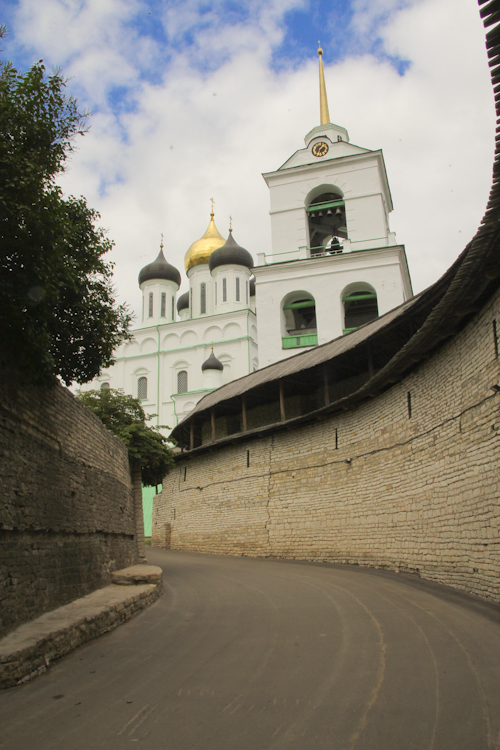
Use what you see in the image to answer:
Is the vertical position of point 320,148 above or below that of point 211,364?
above

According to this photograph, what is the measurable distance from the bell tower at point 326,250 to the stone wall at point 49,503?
15871 millimetres

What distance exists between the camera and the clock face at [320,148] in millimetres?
28547

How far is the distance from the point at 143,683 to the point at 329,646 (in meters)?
1.68

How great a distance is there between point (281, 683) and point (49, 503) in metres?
4.06

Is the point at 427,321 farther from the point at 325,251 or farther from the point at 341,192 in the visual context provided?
the point at 325,251

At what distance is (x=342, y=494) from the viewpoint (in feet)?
43.5

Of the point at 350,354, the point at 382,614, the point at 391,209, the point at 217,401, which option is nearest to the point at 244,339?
the point at 391,209

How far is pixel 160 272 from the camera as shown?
45906 millimetres

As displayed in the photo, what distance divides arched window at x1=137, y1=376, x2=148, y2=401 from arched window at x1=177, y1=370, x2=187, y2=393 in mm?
2424

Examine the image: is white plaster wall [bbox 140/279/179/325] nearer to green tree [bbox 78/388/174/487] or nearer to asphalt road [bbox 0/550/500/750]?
green tree [bbox 78/388/174/487]

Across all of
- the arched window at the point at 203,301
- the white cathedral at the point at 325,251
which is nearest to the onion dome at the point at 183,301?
the arched window at the point at 203,301

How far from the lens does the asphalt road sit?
3.31m

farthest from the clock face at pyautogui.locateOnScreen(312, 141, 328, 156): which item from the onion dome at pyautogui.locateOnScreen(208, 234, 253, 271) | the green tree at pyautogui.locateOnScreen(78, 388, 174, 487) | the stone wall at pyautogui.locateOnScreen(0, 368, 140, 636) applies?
the stone wall at pyautogui.locateOnScreen(0, 368, 140, 636)

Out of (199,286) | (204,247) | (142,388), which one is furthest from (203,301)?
(142,388)
